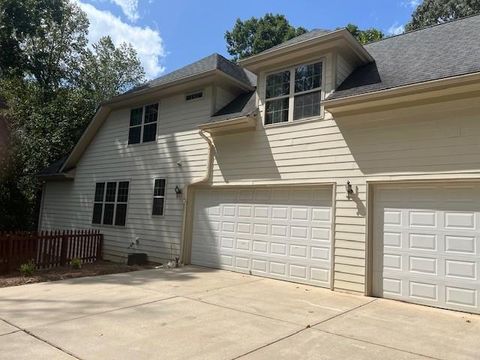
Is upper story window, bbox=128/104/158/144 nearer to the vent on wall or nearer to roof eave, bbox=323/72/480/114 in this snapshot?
the vent on wall

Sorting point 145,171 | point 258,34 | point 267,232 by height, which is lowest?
point 267,232

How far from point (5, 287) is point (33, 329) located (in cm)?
365

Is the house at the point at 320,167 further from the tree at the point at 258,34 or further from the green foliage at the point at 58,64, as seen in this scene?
the tree at the point at 258,34

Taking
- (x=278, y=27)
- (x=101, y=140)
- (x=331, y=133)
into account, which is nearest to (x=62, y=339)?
(x=331, y=133)

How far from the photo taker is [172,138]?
39.0 feet

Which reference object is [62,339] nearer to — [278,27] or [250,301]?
[250,301]

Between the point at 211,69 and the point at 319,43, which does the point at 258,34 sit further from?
the point at 319,43

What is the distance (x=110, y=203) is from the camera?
13.5 m

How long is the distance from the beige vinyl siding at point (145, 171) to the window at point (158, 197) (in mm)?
174

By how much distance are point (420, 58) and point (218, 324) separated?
667cm

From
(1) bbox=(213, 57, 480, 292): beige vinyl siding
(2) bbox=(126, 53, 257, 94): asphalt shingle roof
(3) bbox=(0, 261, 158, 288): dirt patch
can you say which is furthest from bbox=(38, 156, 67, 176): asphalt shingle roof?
(1) bbox=(213, 57, 480, 292): beige vinyl siding

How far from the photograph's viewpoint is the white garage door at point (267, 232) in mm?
8438

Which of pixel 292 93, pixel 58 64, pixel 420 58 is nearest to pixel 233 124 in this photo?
pixel 292 93

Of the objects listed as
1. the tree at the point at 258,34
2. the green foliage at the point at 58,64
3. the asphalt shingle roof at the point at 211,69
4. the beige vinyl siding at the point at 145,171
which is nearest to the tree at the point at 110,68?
the green foliage at the point at 58,64
